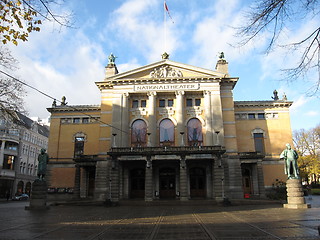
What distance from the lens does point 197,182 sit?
36.3 m

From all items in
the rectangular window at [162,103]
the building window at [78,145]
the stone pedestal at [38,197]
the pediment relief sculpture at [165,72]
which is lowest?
the stone pedestal at [38,197]

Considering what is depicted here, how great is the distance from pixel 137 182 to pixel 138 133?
6666mm

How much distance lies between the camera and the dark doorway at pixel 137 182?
36562 mm

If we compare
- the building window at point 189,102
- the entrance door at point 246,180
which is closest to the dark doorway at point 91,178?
the building window at point 189,102

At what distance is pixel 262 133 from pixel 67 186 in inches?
1176

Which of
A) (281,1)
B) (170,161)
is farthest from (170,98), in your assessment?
(281,1)

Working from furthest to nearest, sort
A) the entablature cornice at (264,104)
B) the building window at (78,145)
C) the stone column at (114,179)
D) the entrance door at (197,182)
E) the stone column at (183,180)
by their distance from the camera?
1. the building window at (78,145)
2. the entablature cornice at (264,104)
3. the entrance door at (197,182)
4. the stone column at (114,179)
5. the stone column at (183,180)

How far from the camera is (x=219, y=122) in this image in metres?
36.9

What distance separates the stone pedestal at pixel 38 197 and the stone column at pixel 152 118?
15.8 m

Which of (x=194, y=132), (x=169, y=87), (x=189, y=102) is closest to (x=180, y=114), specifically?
(x=189, y=102)

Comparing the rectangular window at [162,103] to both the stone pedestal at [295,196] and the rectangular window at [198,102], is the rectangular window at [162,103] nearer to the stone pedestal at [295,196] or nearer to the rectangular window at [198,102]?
the rectangular window at [198,102]

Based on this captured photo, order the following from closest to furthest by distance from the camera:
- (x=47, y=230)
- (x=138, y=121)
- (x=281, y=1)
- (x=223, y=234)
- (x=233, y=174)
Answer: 1. (x=281, y=1)
2. (x=223, y=234)
3. (x=47, y=230)
4. (x=233, y=174)
5. (x=138, y=121)

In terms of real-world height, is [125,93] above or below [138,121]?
above

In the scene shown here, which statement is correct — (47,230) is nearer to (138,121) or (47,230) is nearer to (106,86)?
(138,121)
